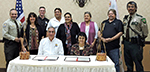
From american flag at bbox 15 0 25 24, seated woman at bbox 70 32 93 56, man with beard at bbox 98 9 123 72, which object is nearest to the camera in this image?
seated woman at bbox 70 32 93 56

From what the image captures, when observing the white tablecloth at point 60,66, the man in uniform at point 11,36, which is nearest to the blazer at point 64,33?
the man in uniform at point 11,36

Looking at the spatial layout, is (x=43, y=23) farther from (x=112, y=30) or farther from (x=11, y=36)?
(x=112, y=30)

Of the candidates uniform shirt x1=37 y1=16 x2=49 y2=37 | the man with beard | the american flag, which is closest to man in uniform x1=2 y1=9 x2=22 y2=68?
the american flag

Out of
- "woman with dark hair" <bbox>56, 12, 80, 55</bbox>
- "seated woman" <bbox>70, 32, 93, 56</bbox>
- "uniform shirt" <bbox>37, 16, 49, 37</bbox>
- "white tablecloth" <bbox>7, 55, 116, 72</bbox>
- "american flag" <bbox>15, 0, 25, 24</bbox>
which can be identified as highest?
"american flag" <bbox>15, 0, 25, 24</bbox>

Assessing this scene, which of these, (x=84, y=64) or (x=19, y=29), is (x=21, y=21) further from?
(x=84, y=64)

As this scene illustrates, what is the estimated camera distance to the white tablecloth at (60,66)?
6.79ft

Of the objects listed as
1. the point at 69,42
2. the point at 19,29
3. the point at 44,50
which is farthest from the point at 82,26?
the point at 19,29

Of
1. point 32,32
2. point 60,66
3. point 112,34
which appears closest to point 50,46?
point 32,32

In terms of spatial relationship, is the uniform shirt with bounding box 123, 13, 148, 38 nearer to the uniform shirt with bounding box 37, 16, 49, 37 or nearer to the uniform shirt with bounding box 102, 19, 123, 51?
the uniform shirt with bounding box 102, 19, 123, 51

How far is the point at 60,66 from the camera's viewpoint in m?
2.10

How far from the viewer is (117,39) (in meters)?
3.23

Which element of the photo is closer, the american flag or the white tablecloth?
the white tablecloth

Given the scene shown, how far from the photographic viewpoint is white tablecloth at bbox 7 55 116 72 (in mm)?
2068

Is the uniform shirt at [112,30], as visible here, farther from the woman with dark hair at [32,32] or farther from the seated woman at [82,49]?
the woman with dark hair at [32,32]
